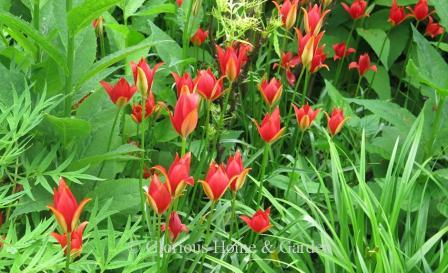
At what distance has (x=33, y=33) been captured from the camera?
1.27 metres

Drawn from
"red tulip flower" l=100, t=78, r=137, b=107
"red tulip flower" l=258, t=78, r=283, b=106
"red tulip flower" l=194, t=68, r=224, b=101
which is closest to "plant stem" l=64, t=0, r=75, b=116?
"red tulip flower" l=100, t=78, r=137, b=107

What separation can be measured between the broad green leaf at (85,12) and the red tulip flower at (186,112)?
235 millimetres

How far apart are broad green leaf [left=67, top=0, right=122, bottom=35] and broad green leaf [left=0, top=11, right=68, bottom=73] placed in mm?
55

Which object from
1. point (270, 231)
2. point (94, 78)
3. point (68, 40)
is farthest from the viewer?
point (270, 231)

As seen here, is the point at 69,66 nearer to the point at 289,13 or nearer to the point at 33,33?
the point at 33,33

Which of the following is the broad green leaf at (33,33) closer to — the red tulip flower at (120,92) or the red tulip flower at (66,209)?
the red tulip flower at (120,92)

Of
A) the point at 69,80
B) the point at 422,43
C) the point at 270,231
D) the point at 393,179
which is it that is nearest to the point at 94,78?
the point at 69,80

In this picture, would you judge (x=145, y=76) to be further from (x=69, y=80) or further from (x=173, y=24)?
(x=173, y=24)

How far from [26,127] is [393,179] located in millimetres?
818

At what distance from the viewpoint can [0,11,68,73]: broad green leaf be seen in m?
1.25

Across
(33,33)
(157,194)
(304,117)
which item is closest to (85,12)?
(33,33)

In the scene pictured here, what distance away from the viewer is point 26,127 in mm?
1368

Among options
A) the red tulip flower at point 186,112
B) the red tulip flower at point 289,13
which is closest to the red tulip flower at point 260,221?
the red tulip flower at point 186,112

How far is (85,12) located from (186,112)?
0.30m
